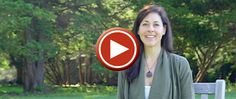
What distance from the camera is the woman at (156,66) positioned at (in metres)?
2.62

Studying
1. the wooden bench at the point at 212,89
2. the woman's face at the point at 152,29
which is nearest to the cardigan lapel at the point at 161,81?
the woman's face at the point at 152,29

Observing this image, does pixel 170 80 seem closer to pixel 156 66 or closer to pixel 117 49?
pixel 156 66

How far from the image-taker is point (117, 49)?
9.19 feet

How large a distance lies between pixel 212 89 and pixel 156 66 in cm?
46

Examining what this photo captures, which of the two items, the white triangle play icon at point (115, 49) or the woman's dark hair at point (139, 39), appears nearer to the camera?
the woman's dark hair at point (139, 39)

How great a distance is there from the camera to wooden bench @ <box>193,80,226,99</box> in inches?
112

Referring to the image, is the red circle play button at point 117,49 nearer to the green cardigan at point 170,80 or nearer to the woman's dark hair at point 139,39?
the woman's dark hair at point 139,39

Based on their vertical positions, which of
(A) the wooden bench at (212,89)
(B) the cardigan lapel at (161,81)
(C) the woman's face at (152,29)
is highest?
(C) the woman's face at (152,29)

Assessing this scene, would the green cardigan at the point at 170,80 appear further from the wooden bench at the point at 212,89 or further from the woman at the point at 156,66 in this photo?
the wooden bench at the point at 212,89

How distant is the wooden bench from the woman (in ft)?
0.90

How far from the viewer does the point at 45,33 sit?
58.7ft

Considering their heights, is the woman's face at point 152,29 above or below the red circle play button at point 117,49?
above

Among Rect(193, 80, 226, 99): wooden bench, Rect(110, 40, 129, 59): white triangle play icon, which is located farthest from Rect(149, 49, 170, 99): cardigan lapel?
Rect(193, 80, 226, 99): wooden bench

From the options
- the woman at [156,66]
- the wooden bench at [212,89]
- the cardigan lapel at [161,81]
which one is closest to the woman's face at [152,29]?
the woman at [156,66]
